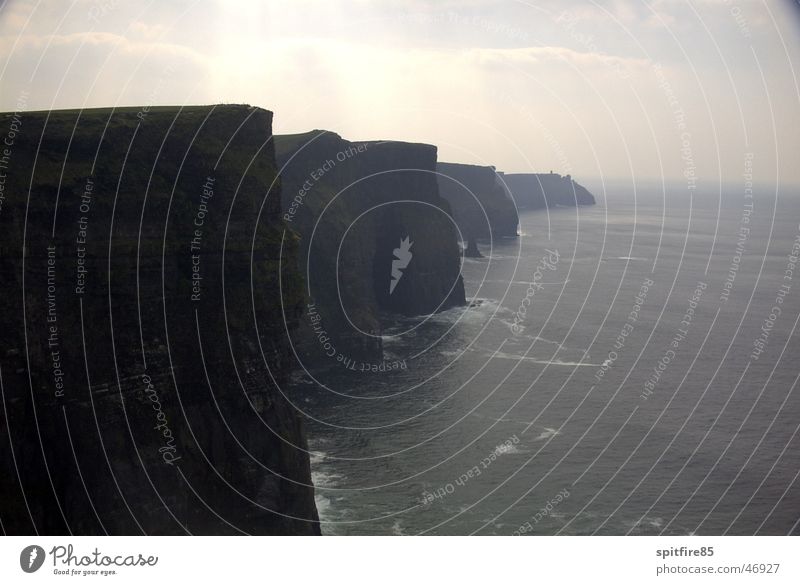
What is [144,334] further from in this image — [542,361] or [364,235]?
[364,235]

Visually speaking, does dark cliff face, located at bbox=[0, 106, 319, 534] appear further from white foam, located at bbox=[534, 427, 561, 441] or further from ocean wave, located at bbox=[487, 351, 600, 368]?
ocean wave, located at bbox=[487, 351, 600, 368]

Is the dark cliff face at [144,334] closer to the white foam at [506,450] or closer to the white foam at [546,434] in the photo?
the white foam at [506,450]

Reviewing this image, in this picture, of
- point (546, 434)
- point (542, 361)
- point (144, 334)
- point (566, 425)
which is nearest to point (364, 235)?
point (542, 361)

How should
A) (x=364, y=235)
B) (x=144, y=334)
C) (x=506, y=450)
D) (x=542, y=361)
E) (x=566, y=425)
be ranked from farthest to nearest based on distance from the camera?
(x=364, y=235) < (x=542, y=361) < (x=566, y=425) < (x=506, y=450) < (x=144, y=334)

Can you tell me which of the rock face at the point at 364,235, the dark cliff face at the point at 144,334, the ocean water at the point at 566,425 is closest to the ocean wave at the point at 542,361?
the ocean water at the point at 566,425

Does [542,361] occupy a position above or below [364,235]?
below

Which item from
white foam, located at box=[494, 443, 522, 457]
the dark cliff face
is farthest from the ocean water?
the dark cliff face

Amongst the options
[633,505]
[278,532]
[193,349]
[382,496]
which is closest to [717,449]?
[633,505]
